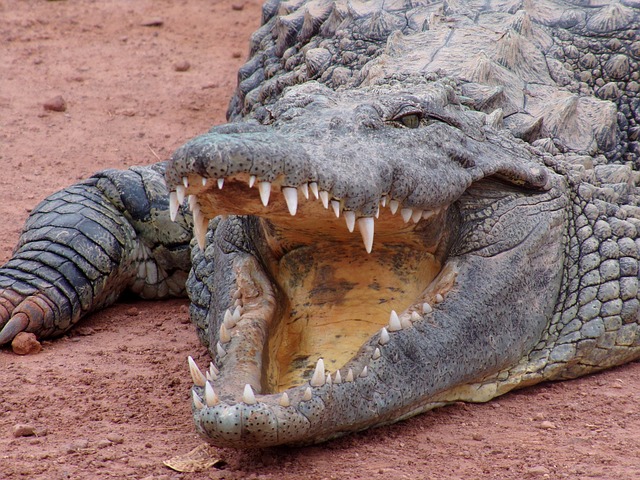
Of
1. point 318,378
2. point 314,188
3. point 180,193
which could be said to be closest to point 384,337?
point 318,378

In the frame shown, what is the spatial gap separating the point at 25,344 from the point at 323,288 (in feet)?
4.36

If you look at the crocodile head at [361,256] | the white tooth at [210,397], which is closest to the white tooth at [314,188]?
the crocodile head at [361,256]

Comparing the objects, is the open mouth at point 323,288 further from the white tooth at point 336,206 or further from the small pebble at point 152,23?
the small pebble at point 152,23

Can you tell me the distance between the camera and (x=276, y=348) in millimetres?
3383

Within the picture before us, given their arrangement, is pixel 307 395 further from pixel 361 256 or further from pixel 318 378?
pixel 361 256

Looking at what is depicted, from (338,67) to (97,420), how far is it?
2.31 metres

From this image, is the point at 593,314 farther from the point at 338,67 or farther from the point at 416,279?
the point at 338,67

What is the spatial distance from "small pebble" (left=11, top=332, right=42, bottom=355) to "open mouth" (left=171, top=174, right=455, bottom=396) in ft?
3.11

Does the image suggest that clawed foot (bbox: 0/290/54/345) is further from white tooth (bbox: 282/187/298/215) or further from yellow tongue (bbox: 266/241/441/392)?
white tooth (bbox: 282/187/298/215)

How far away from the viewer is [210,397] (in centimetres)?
277

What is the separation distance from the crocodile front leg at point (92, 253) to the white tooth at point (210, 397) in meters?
1.55

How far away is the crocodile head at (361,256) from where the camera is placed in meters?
2.79

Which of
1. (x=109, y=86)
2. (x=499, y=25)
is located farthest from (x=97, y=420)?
(x=109, y=86)

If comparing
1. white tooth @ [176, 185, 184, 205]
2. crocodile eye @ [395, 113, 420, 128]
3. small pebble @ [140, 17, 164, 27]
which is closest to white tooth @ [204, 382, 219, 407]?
white tooth @ [176, 185, 184, 205]
